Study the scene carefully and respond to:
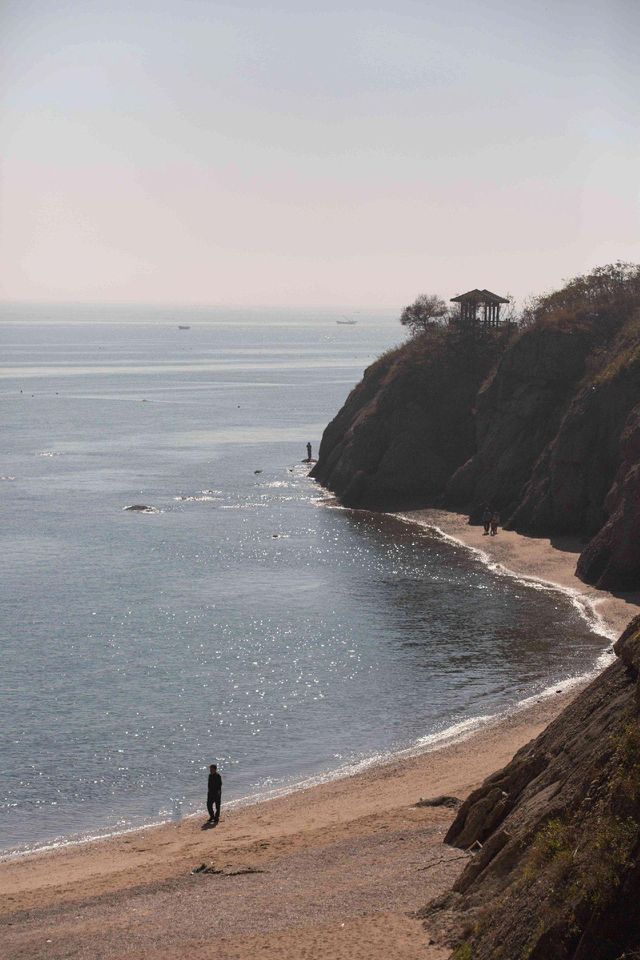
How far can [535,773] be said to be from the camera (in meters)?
23.2

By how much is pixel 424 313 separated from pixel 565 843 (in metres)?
87.7

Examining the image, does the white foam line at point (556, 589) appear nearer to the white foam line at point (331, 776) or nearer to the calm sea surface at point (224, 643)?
the calm sea surface at point (224, 643)

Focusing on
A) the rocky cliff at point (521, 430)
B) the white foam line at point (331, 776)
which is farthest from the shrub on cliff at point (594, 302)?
the white foam line at point (331, 776)

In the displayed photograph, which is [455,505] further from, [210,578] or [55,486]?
[55,486]

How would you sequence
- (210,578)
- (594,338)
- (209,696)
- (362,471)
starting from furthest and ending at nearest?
(362,471) → (594,338) → (210,578) → (209,696)

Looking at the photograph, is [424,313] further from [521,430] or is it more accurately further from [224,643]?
[224,643]

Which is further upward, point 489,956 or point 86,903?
point 489,956

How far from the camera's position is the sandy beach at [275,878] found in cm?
2086

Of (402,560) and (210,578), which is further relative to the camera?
(402,560)

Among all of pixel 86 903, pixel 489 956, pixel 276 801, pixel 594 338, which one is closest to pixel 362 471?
pixel 594 338

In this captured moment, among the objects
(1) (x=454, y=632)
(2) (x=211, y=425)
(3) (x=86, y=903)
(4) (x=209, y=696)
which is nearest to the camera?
(3) (x=86, y=903)

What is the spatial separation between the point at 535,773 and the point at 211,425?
A: 114 m

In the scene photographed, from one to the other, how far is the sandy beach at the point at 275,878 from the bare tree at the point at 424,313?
6785 cm

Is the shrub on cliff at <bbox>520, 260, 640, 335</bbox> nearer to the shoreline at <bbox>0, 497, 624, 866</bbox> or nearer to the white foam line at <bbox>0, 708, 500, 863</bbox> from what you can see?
the shoreline at <bbox>0, 497, 624, 866</bbox>
